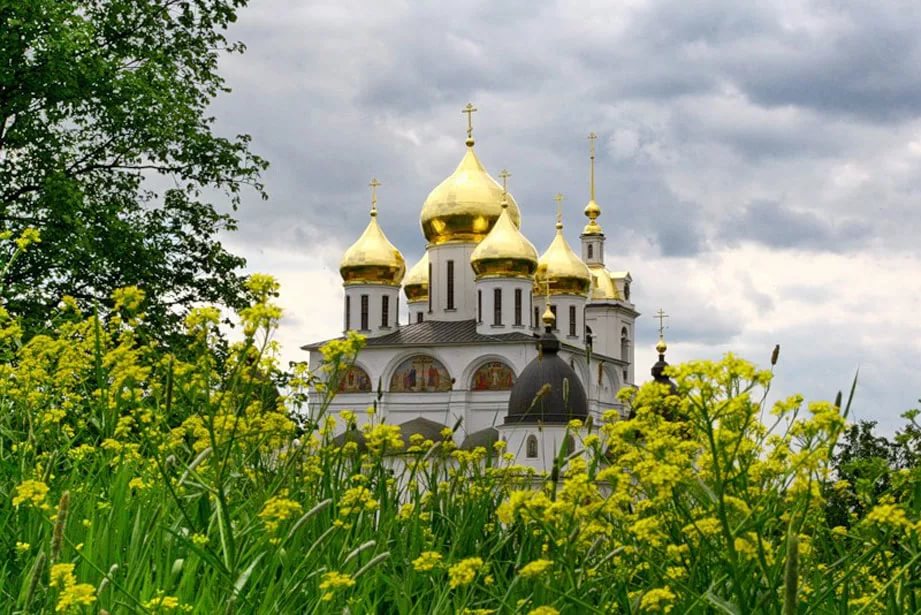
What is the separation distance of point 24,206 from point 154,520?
13047mm

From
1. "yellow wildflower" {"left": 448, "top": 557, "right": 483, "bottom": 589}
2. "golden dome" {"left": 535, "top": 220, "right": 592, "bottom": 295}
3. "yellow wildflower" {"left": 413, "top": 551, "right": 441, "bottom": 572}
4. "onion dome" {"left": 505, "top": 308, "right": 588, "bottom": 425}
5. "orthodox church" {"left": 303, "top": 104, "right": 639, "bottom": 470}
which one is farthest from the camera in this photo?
"golden dome" {"left": 535, "top": 220, "right": 592, "bottom": 295}

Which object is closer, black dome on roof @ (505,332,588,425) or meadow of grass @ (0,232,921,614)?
meadow of grass @ (0,232,921,614)

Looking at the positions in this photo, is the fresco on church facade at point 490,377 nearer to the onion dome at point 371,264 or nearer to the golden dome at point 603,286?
the onion dome at point 371,264

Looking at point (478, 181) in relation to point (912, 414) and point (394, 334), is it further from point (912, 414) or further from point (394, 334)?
point (912, 414)

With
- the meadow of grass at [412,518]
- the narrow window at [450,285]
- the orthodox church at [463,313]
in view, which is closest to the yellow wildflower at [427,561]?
the meadow of grass at [412,518]

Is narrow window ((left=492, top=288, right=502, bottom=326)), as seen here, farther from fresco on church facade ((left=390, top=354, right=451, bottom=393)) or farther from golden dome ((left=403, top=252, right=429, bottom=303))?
golden dome ((left=403, top=252, right=429, bottom=303))

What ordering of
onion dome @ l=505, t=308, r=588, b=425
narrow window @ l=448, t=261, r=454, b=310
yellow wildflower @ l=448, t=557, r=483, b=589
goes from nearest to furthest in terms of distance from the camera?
yellow wildflower @ l=448, t=557, r=483, b=589
onion dome @ l=505, t=308, r=588, b=425
narrow window @ l=448, t=261, r=454, b=310

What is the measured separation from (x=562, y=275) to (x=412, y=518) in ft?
156

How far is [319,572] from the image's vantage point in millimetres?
3586

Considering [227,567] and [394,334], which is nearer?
[227,567]

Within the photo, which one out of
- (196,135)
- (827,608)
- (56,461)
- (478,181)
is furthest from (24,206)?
(478,181)

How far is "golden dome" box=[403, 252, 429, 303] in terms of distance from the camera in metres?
51.8

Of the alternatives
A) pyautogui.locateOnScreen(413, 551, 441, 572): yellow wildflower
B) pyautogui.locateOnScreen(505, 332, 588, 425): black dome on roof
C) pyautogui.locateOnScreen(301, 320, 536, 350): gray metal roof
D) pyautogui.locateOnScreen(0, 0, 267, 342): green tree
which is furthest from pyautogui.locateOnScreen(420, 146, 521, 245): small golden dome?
pyautogui.locateOnScreen(413, 551, 441, 572): yellow wildflower

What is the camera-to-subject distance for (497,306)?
1774 inches
